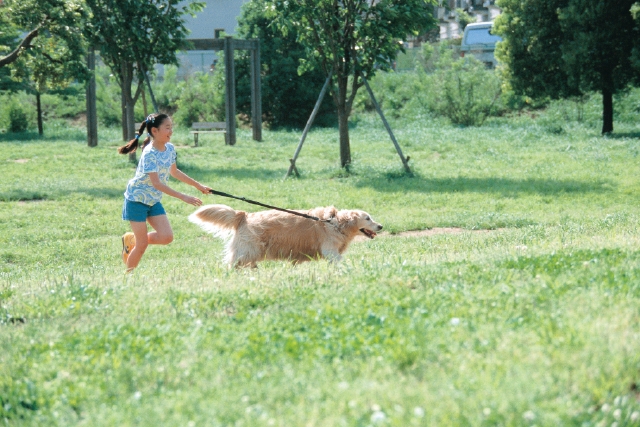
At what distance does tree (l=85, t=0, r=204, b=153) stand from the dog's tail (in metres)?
11.9

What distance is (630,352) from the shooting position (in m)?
3.88

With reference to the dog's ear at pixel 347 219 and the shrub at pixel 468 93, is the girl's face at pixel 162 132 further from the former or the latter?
the shrub at pixel 468 93

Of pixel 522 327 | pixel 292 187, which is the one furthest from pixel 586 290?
pixel 292 187

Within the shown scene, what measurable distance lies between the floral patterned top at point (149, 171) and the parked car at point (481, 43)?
33.3 meters

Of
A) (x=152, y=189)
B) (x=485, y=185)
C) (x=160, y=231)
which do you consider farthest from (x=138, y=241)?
(x=485, y=185)

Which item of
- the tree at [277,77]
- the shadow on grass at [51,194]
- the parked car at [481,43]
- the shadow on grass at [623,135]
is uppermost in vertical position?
the parked car at [481,43]

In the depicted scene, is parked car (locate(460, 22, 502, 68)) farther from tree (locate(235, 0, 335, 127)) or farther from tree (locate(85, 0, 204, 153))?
tree (locate(85, 0, 204, 153))

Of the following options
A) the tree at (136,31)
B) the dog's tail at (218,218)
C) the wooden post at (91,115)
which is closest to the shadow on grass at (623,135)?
the tree at (136,31)

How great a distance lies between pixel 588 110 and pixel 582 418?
94.7 feet

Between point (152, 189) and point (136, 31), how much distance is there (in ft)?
38.7

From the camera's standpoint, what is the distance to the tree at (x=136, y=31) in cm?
1862

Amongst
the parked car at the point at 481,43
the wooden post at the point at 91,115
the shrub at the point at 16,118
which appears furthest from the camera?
the parked car at the point at 481,43

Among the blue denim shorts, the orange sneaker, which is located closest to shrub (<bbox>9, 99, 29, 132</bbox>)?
the orange sneaker

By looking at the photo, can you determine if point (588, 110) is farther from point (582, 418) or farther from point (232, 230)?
point (582, 418)
